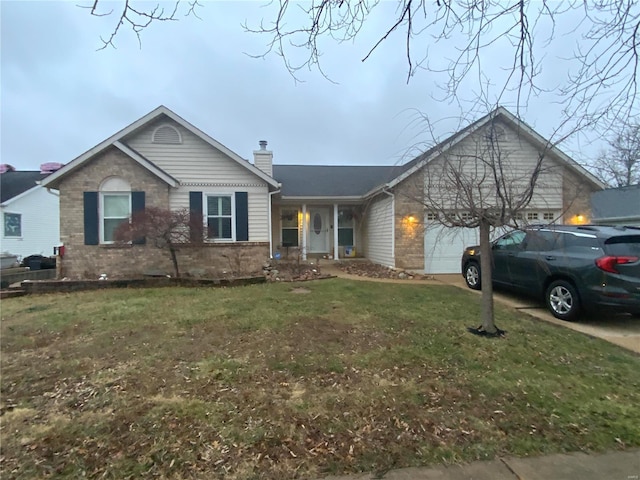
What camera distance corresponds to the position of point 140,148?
449 inches

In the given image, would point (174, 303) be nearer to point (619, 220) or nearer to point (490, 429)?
point (490, 429)

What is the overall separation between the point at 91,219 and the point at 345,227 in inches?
A: 393

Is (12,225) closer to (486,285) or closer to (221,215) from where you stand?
(221,215)

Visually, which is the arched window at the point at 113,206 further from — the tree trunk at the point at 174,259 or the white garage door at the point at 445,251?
the white garage door at the point at 445,251

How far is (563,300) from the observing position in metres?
6.46

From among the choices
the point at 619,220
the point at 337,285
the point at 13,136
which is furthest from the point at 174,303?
the point at 619,220

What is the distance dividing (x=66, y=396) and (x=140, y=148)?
9.83 meters

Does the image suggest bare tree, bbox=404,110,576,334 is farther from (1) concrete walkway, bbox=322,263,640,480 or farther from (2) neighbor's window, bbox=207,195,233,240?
(2) neighbor's window, bbox=207,195,233,240

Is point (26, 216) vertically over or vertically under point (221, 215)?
over

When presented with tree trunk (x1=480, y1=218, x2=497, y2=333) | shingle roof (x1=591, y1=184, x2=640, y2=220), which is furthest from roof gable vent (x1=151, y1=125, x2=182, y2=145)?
shingle roof (x1=591, y1=184, x2=640, y2=220)

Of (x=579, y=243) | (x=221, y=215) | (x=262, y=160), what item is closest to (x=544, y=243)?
(x=579, y=243)

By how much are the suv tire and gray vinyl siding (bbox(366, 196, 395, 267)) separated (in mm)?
2975

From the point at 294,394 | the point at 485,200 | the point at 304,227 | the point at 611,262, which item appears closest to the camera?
the point at 294,394

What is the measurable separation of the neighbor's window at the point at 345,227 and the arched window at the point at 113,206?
347 inches
